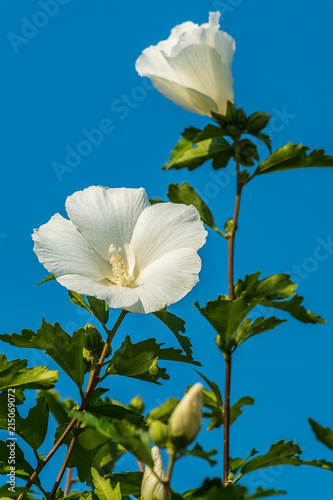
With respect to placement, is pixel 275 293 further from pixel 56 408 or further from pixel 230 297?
pixel 56 408

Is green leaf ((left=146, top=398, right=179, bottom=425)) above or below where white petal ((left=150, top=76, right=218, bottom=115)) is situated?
below

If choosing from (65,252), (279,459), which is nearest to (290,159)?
(65,252)

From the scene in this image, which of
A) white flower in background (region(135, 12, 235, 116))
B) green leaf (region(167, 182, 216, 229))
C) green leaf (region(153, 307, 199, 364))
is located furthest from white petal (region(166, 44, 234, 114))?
green leaf (region(153, 307, 199, 364))

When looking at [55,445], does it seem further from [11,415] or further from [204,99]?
[204,99]

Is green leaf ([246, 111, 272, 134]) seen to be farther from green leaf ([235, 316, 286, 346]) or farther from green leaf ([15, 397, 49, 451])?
green leaf ([15, 397, 49, 451])

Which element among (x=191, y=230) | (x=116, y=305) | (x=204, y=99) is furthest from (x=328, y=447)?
(x=204, y=99)

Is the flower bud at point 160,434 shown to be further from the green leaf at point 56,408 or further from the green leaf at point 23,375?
the green leaf at point 56,408

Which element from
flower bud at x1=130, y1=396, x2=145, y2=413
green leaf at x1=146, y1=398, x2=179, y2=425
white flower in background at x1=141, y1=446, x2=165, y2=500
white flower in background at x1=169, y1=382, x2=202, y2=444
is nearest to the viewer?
white flower in background at x1=169, y1=382, x2=202, y2=444
